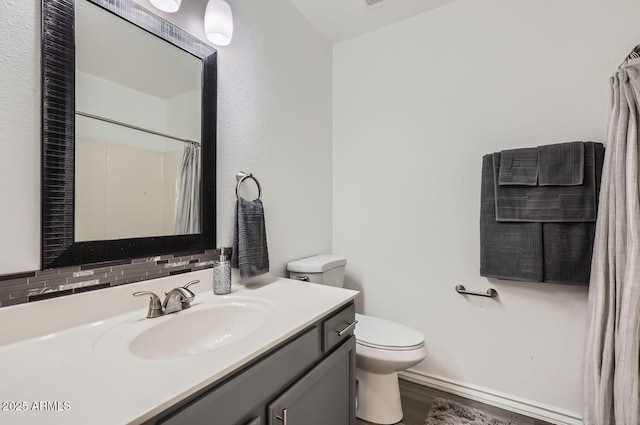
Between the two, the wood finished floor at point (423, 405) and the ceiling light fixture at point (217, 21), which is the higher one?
the ceiling light fixture at point (217, 21)

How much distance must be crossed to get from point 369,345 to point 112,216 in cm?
123

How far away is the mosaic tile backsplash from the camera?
2.39ft

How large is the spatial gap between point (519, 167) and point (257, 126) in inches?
55.2

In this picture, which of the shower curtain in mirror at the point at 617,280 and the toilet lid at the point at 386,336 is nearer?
the shower curtain in mirror at the point at 617,280

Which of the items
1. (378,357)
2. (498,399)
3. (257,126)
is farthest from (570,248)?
(257,126)

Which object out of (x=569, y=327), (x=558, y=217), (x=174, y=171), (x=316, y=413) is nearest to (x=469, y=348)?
(x=569, y=327)

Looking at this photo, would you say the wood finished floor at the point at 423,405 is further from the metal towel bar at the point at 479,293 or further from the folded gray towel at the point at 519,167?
the folded gray towel at the point at 519,167

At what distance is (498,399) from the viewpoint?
162 centimetres

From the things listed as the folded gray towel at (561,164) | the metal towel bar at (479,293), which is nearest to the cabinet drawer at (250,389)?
the metal towel bar at (479,293)

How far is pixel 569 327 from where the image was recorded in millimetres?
1460

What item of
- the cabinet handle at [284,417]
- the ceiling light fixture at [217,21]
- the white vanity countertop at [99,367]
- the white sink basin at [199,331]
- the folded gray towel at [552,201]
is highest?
the ceiling light fixture at [217,21]

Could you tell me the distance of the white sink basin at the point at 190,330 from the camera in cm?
80

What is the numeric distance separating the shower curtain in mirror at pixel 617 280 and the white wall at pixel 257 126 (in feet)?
4.87

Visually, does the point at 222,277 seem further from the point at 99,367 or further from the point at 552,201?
the point at 552,201
